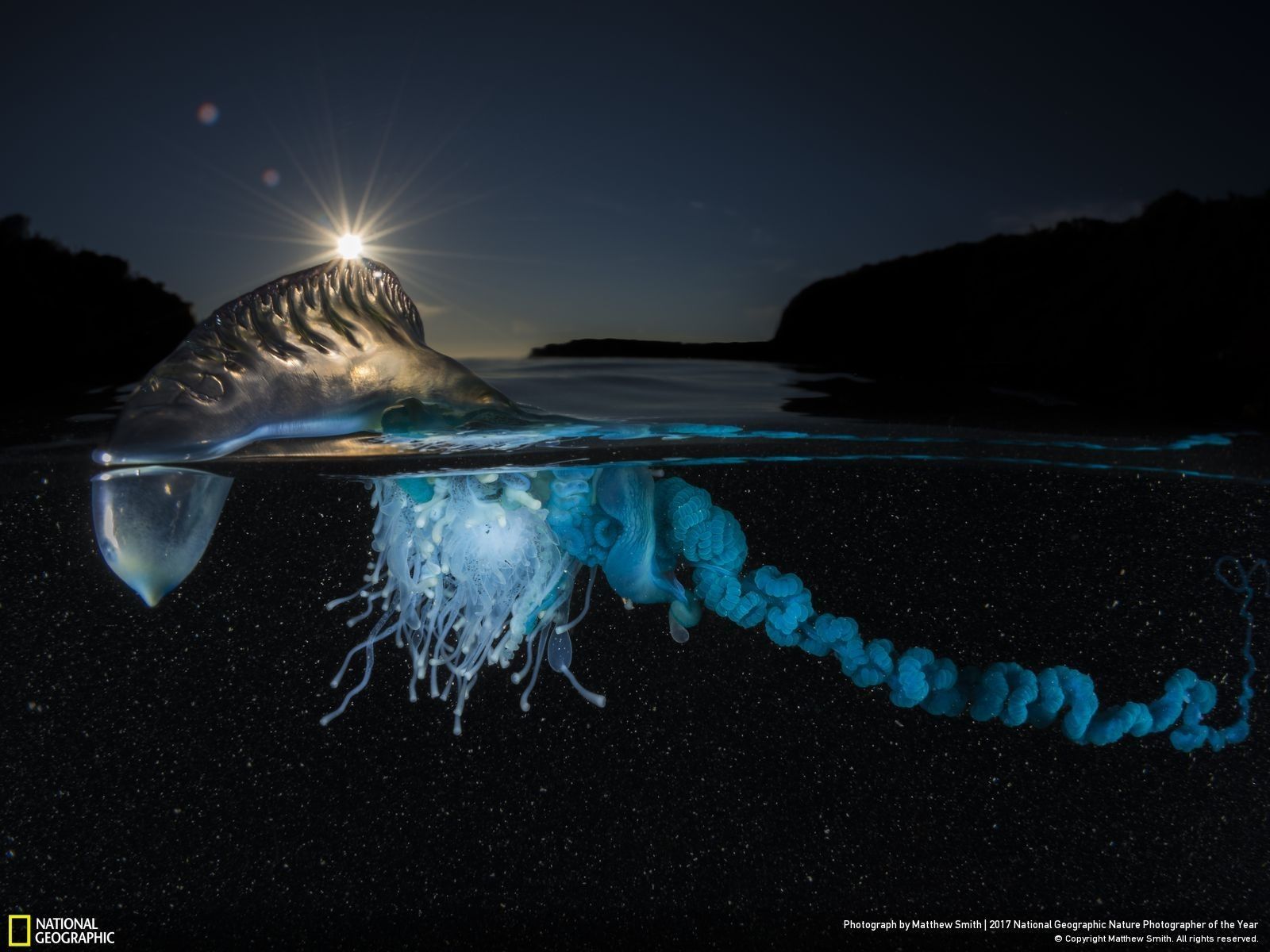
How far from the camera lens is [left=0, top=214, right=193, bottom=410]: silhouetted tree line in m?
2.25

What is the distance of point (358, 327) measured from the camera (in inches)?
83.9

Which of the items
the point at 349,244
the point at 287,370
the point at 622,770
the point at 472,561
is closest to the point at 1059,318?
the point at 472,561

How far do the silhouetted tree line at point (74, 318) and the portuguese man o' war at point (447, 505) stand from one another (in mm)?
381

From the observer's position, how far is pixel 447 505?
233cm

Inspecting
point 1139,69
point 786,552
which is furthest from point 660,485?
point 786,552

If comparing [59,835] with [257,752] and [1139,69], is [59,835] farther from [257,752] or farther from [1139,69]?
[1139,69]

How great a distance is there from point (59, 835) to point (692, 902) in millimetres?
2923

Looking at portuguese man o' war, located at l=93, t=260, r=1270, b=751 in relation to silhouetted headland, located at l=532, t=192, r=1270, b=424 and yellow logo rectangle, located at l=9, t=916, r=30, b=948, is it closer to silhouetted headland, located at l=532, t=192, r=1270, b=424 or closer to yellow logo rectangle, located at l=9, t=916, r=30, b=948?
silhouetted headland, located at l=532, t=192, r=1270, b=424

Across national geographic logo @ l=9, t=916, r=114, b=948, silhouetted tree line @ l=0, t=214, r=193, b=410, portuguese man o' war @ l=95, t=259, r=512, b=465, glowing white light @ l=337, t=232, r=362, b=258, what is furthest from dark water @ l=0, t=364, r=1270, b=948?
glowing white light @ l=337, t=232, r=362, b=258

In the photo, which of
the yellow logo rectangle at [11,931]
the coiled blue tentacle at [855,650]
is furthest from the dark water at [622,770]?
the coiled blue tentacle at [855,650]

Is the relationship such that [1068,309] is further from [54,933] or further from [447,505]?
[54,933]

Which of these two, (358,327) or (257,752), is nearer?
(358,327)

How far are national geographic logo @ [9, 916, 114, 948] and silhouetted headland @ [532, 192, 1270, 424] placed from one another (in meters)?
2.85

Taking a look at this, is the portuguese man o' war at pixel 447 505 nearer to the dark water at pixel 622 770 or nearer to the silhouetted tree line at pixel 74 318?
the silhouetted tree line at pixel 74 318
